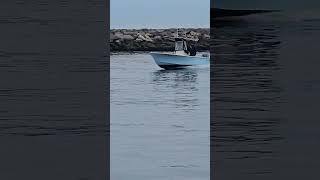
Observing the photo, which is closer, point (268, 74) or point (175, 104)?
point (268, 74)

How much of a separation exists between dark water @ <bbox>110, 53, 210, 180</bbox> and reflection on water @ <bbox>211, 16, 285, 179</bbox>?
3631mm

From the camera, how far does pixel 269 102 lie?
3379 mm

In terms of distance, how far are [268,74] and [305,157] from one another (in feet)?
1.36

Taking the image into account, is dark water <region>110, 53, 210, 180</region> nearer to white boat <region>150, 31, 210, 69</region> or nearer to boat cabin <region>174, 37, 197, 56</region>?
white boat <region>150, 31, 210, 69</region>

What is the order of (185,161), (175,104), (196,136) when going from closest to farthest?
(185,161)
(196,136)
(175,104)

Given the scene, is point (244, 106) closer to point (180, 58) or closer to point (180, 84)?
point (180, 84)

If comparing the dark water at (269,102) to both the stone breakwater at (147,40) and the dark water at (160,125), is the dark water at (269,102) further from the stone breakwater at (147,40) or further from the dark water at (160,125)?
the stone breakwater at (147,40)
